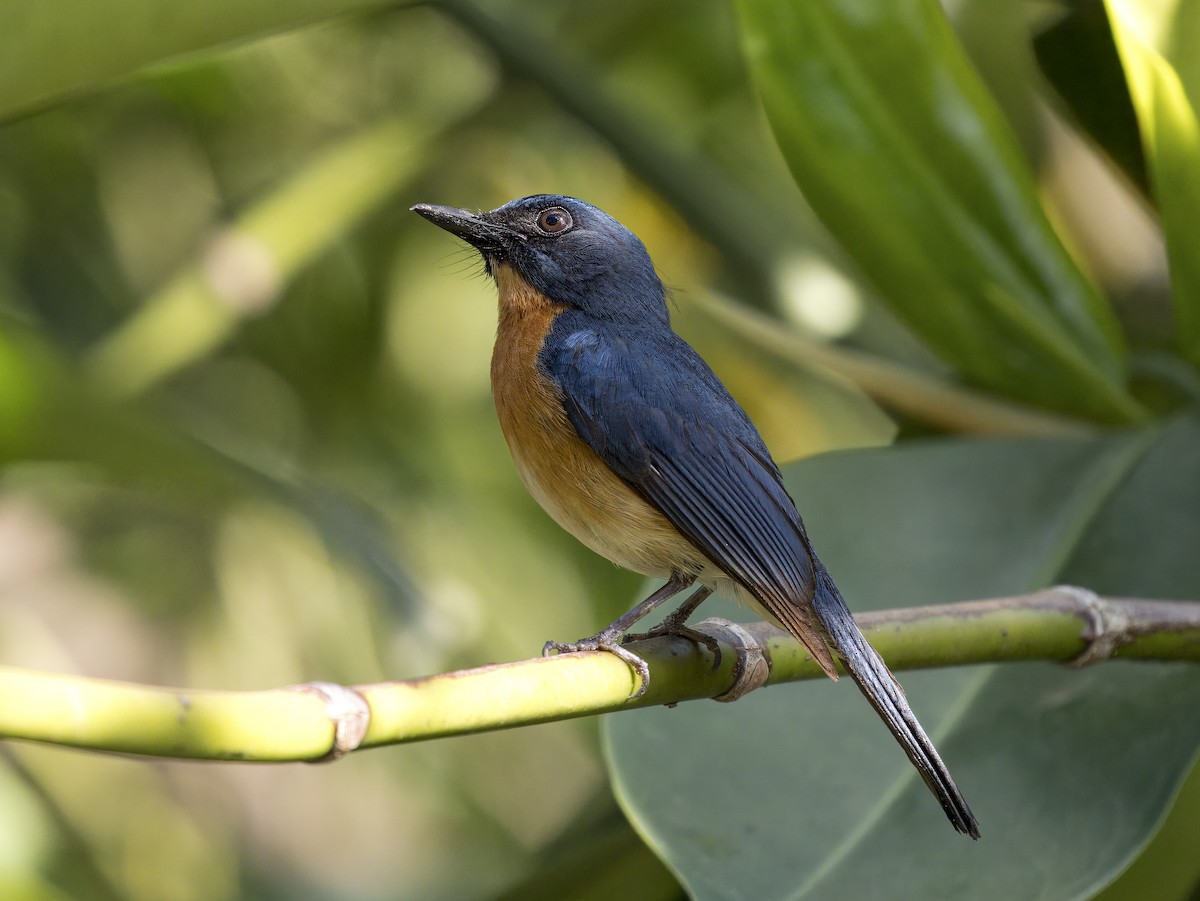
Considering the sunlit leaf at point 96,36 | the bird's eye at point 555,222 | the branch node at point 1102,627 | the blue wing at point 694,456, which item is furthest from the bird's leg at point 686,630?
the sunlit leaf at point 96,36

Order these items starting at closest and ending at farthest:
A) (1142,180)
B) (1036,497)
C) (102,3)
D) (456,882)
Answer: (102,3), (1036,497), (1142,180), (456,882)

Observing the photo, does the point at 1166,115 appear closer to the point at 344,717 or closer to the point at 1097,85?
the point at 1097,85

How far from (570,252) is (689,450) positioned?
579 mm

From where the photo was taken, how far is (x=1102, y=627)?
5.92 feet

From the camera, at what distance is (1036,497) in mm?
2387

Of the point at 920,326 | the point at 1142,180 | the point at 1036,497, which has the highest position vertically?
the point at 1142,180

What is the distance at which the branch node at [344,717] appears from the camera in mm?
1175

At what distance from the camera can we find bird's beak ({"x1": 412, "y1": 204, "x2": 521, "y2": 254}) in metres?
2.51

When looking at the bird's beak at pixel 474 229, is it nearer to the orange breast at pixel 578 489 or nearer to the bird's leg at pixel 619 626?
the orange breast at pixel 578 489

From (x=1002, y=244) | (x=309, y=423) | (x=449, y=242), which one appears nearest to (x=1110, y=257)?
(x=1002, y=244)

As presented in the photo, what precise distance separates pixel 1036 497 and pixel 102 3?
1.64 m

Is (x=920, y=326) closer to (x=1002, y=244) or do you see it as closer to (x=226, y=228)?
(x=1002, y=244)

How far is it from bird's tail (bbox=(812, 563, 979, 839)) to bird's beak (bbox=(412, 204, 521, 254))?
3.55 feet

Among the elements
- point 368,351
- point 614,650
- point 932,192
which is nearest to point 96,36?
point 614,650
